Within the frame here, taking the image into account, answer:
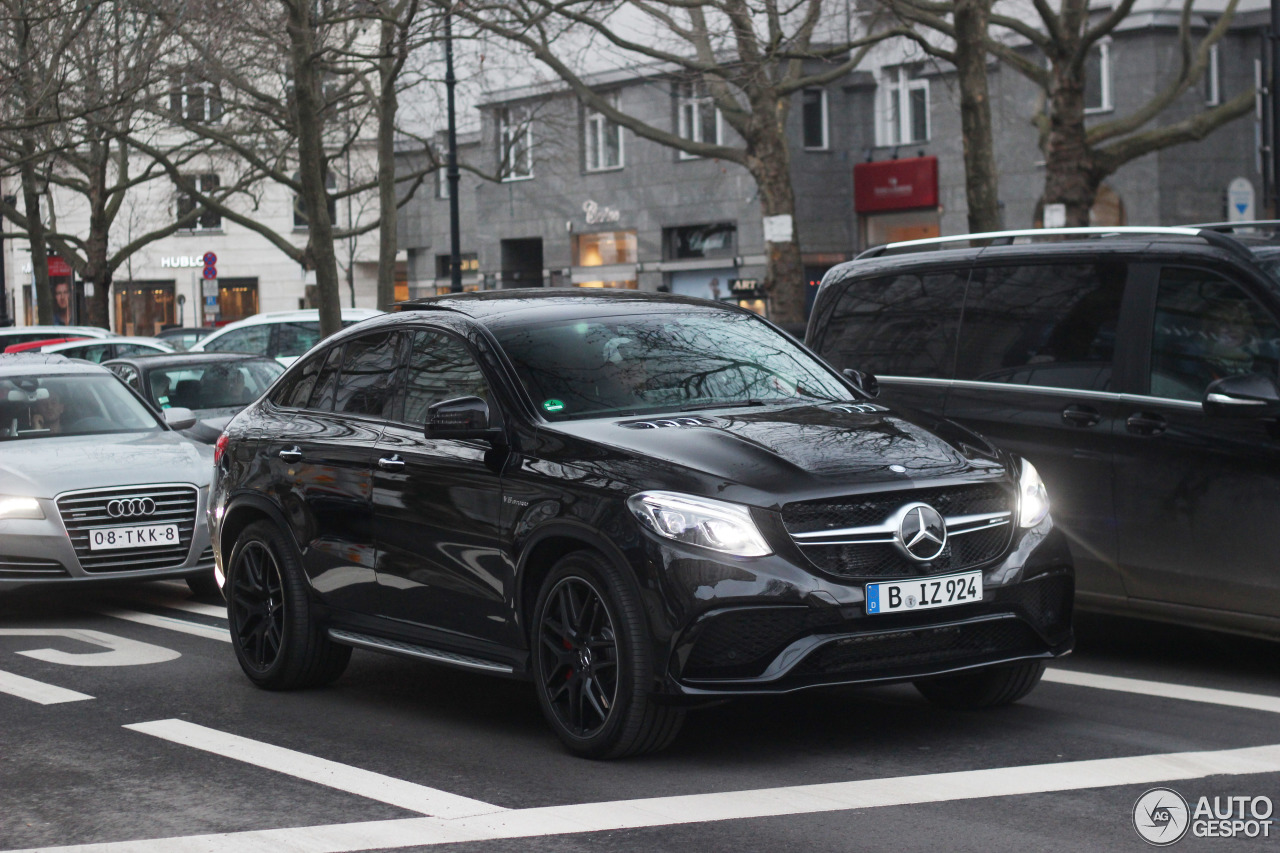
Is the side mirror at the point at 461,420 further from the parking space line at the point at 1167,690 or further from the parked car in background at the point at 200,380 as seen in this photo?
the parked car in background at the point at 200,380

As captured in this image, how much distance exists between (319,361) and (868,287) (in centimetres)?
291

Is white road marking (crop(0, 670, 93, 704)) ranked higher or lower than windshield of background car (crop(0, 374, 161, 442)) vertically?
lower

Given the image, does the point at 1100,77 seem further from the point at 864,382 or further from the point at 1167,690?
the point at 1167,690

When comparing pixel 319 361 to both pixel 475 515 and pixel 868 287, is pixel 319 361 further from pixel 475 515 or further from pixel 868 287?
pixel 868 287

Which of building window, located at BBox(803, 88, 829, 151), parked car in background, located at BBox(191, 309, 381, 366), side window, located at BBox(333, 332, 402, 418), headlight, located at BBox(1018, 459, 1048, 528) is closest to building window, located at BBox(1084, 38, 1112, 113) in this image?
building window, located at BBox(803, 88, 829, 151)

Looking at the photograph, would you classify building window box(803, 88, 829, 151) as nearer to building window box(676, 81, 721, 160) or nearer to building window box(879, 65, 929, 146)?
building window box(879, 65, 929, 146)

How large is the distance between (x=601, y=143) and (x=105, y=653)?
137 feet

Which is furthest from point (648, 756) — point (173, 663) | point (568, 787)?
point (173, 663)

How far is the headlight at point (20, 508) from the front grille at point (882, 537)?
6.47 meters

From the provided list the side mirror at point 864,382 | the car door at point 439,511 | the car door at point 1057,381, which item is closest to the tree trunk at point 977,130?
the car door at point 1057,381

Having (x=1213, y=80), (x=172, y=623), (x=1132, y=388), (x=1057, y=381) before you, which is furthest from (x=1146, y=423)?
(x=1213, y=80)

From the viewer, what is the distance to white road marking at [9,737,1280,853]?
5.31 m

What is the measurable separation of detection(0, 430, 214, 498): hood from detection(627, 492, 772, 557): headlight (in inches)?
216

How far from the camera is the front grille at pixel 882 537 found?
5.94 m
